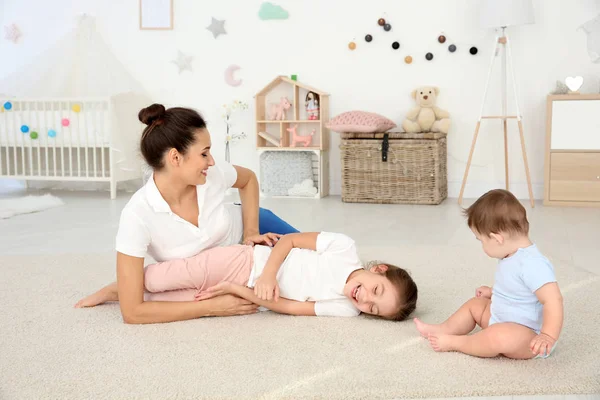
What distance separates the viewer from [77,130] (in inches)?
178

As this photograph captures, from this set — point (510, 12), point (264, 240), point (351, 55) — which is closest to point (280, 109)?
point (351, 55)

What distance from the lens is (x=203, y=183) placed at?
1.86m

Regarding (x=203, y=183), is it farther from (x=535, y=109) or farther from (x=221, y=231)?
(x=535, y=109)

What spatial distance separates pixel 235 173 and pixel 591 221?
2.14 m

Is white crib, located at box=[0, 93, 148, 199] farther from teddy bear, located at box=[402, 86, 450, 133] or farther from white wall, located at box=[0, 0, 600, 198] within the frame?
teddy bear, located at box=[402, 86, 450, 133]

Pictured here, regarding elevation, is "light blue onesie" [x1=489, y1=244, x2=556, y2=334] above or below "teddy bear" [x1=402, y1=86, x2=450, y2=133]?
below

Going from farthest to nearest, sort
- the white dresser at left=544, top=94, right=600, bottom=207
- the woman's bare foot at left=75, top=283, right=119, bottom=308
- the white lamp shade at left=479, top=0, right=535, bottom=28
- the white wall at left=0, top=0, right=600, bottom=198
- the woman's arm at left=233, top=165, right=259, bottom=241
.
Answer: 1. the white wall at left=0, top=0, right=600, bottom=198
2. the white dresser at left=544, top=94, right=600, bottom=207
3. the white lamp shade at left=479, top=0, right=535, bottom=28
4. the woman's arm at left=233, top=165, right=259, bottom=241
5. the woman's bare foot at left=75, top=283, right=119, bottom=308

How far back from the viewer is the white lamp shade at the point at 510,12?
12.7 feet

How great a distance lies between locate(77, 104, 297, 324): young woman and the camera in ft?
5.84

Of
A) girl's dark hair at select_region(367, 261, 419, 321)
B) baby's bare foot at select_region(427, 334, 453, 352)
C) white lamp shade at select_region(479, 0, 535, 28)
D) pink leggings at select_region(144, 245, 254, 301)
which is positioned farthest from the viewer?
white lamp shade at select_region(479, 0, 535, 28)

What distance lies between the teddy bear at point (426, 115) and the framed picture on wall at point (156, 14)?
1733 millimetres

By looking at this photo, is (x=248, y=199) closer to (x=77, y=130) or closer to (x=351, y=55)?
(x=351, y=55)

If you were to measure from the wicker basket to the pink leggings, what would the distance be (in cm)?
244

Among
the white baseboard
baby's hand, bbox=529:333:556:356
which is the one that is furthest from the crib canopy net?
baby's hand, bbox=529:333:556:356
